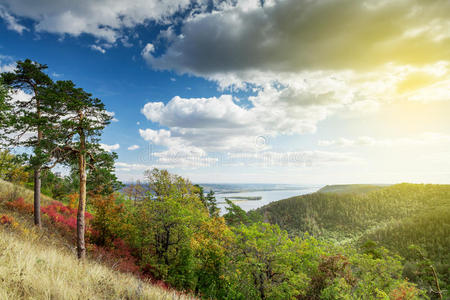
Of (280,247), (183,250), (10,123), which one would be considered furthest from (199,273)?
(10,123)

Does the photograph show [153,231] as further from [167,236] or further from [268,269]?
[268,269]

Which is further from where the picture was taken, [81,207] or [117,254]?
[117,254]

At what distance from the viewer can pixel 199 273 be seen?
2114 cm

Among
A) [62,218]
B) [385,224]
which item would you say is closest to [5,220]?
[62,218]

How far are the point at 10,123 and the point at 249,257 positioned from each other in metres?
19.7

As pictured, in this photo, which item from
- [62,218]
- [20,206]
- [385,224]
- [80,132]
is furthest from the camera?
[385,224]

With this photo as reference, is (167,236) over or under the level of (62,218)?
under

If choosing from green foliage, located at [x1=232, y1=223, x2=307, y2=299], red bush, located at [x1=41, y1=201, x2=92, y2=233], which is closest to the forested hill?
green foliage, located at [x1=232, y1=223, x2=307, y2=299]

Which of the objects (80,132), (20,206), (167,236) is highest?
(80,132)

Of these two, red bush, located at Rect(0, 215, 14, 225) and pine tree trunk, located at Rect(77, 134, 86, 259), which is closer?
pine tree trunk, located at Rect(77, 134, 86, 259)

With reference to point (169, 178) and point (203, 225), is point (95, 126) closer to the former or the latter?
point (169, 178)

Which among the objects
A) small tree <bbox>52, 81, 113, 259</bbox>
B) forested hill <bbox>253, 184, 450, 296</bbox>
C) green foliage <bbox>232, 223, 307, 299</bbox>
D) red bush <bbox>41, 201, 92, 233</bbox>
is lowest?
forested hill <bbox>253, 184, 450, 296</bbox>

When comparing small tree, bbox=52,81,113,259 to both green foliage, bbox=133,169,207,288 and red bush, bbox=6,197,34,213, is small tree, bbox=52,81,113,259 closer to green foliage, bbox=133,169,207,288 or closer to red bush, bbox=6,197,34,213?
green foliage, bbox=133,169,207,288

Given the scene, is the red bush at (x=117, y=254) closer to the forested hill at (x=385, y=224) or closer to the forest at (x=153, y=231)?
the forest at (x=153, y=231)
